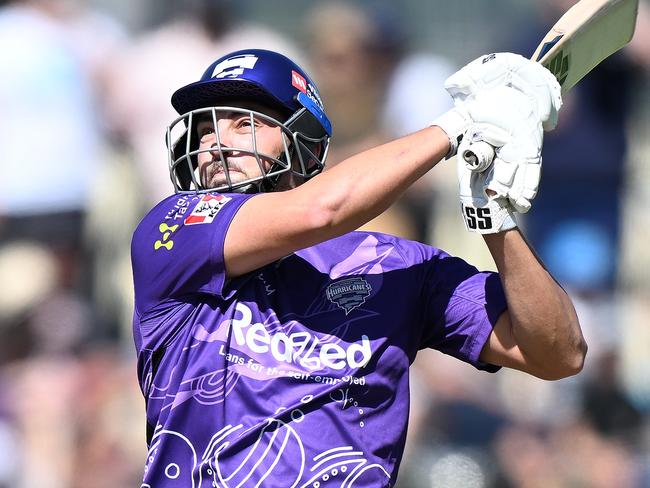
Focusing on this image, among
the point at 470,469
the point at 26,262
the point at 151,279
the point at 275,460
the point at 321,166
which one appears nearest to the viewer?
the point at 275,460

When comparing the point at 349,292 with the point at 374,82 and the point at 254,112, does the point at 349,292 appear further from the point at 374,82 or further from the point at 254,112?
the point at 374,82

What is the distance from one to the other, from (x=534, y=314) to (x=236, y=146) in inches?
36.6

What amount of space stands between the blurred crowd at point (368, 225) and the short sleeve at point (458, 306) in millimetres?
2922

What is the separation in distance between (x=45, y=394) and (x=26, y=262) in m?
0.78

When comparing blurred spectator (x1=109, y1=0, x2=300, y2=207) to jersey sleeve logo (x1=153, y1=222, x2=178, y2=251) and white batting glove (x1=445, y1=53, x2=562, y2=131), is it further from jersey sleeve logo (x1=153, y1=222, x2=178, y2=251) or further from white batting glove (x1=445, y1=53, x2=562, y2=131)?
white batting glove (x1=445, y1=53, x2=562, y2=131)

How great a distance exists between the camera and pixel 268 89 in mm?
3043

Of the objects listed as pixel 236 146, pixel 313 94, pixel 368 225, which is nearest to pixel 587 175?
pixel 368 225

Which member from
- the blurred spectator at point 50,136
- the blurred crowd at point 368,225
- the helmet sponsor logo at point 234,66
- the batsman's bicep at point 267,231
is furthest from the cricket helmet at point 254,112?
the blurred spectator at point 50,136

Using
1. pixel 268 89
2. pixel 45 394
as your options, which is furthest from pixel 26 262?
pixel 268 89

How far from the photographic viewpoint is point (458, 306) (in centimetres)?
285

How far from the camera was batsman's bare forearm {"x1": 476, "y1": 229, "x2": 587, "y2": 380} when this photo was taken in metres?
2.63

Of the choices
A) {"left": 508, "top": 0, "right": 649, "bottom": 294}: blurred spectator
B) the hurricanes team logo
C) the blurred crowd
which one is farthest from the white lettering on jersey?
{"left": 508, "top": 0, "right": 649, "bottom": 294}: blurred spectator

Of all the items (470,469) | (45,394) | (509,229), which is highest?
(509,229)

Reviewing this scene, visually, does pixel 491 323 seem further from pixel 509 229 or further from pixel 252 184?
pixel 252 184
